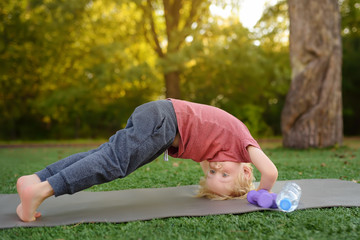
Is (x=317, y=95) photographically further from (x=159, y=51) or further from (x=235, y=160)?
(x=159, y=51)

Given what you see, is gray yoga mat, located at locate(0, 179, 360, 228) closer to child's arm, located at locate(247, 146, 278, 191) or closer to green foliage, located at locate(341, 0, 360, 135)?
child's arm, located at locate(247, 146, 278, 191)

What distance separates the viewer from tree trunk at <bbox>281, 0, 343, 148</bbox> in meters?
6.64

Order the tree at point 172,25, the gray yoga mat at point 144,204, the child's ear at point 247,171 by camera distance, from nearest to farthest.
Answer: the gray yoga mat at point 144,204
the child's ear at point 247,171
the tree at point 172,25

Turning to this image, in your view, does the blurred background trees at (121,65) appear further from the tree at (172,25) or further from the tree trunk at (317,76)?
the tree trunk at (317,76)

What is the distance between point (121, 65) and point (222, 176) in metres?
10.7

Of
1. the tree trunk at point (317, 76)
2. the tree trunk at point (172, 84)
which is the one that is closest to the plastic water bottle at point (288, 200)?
the tree trunk at point (317, 76)

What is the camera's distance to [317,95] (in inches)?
263

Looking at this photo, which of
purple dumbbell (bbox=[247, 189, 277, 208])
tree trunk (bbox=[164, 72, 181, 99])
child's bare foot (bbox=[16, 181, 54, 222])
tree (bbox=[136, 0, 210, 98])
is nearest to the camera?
child's bare foot (bbox=[16, 181, 54, 222])

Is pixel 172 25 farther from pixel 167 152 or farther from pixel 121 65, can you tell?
pixel 167 152

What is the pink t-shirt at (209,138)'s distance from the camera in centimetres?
251

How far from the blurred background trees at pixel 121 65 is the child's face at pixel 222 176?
947 centimetres

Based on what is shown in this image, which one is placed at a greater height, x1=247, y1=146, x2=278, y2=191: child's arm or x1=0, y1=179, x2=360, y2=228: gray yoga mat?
x1=247, y1=146, x2=278, y2=191: child's arm

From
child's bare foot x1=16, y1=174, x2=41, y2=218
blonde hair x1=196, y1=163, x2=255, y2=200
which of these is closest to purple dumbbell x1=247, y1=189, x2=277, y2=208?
blonde hair x1=196, y1=163, x2=255, y2=200

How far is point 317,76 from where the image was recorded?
6.66 m
